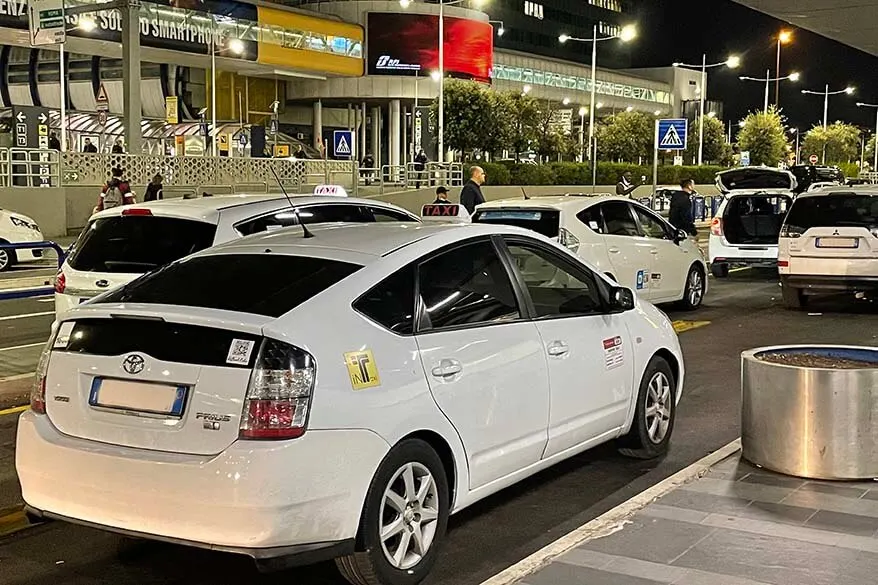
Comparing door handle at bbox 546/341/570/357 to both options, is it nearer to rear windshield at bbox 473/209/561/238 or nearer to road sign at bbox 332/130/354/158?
rear windshield at bbox 473/209/561/238

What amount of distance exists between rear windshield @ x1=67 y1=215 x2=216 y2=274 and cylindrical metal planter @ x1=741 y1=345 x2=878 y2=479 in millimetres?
4495

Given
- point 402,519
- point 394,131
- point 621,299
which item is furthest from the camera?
point 394,131

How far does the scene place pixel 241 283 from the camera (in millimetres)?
5117

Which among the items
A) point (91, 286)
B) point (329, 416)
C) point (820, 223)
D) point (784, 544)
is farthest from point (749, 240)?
point (329, 416)

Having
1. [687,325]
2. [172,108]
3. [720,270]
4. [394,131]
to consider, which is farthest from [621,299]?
[394,131]

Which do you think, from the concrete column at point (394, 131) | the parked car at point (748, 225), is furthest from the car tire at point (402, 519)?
the concrete column at point (394, 131)

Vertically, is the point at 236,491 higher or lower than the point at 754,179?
lower

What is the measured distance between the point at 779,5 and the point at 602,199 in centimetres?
311

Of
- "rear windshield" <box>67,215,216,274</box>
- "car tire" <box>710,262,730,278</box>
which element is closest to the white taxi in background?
"car tire" <box>710,262,730,278</box>

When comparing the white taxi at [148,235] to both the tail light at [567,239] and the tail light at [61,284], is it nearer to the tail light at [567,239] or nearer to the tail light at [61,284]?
the tail light at [61,284]

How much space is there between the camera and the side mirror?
21.9 feet

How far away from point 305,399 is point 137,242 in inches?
194

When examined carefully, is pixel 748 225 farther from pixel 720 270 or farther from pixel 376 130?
pixel 376 130

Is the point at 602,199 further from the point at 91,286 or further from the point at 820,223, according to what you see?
the point at 91,286
